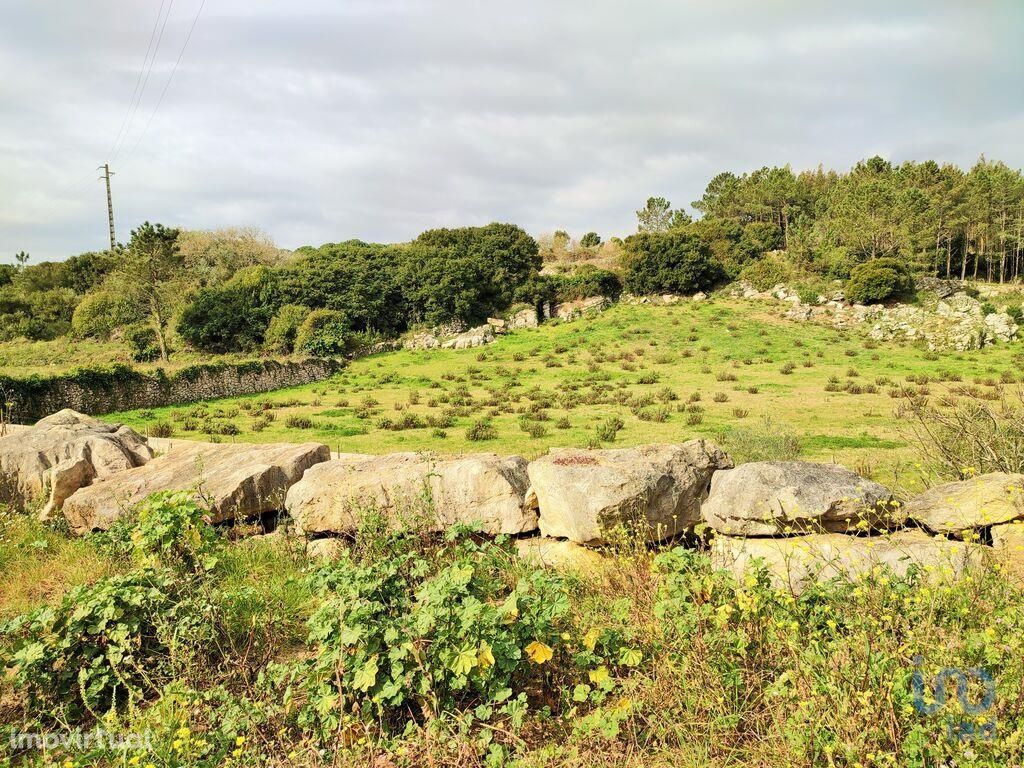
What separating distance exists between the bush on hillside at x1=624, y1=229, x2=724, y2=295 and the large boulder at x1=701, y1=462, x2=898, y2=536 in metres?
50.6

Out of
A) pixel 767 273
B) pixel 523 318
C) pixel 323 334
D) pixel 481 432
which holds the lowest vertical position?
pixel 481 432

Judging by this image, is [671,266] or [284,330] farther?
[671,266]

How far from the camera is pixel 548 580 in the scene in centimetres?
370

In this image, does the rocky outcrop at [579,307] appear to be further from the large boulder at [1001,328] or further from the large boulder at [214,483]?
the large boulder at [214,483]

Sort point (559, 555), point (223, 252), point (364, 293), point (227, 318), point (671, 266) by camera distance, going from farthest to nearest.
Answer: point (223, 252) → point (671, 266) → point (364, 293) → point (227, 318) → point (559, 555)

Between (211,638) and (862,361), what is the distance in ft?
96.2

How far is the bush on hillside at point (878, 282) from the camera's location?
139 feet

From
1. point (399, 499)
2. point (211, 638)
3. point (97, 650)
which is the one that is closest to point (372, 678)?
point (211, 638)

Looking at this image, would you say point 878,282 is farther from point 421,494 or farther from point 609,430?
point 421,494

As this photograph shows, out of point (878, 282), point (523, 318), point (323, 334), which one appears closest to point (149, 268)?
point (323, 334)

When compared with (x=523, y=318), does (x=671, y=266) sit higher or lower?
higher

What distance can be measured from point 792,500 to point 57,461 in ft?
28.3

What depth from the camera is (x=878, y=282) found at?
4247cm

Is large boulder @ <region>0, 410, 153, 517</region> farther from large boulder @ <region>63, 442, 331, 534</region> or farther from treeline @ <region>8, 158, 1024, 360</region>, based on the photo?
treeline @ <region>8, 158, 1024, 360</region>
